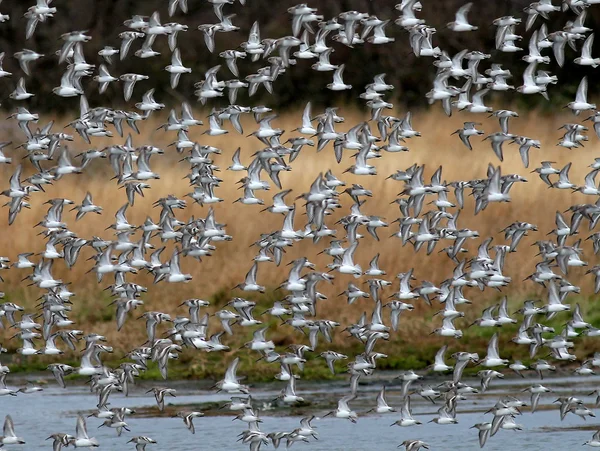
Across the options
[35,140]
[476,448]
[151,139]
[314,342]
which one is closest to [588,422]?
[476,448]

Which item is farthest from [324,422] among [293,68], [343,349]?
[293,68]

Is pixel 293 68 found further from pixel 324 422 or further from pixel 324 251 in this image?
pixel 324 422

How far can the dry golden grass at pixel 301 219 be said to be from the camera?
20.7m

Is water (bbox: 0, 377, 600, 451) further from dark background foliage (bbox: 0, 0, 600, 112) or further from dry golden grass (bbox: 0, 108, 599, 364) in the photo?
dark background foliage (bbox: 0, 0, 600, 112)

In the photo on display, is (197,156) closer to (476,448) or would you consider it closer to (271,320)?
(271,320)

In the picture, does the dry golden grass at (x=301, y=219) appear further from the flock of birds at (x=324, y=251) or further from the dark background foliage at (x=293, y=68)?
the dark background foliage at (x=293, y=68)

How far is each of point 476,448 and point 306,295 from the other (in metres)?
3.23

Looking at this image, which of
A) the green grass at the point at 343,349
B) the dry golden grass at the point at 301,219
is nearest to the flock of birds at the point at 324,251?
the green grass at the point at 343,349

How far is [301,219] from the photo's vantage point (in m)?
22.6

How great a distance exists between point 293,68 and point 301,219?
1619cm

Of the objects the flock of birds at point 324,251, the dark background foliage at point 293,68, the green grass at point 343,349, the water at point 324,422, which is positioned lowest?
the water at point 324,422

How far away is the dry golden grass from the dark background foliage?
7.85 m

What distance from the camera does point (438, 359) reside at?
17.6 m

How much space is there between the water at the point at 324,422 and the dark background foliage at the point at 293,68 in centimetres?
1901
